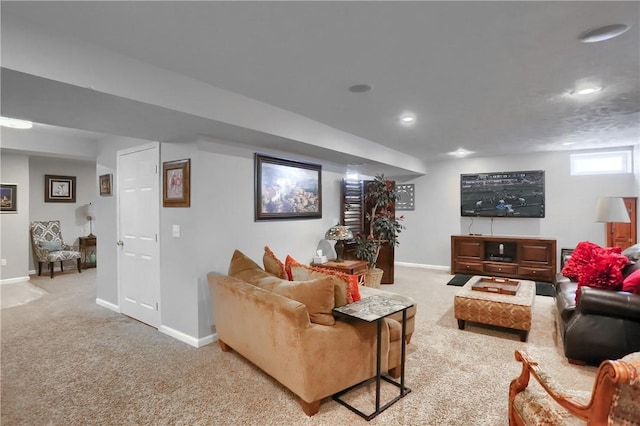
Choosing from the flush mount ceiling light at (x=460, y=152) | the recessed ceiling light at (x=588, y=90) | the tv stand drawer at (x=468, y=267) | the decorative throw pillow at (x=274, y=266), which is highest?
the flush mount ceiling light at (x=460, y=152)

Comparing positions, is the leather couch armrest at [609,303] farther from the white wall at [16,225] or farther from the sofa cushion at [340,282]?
the white wall at [16,225]

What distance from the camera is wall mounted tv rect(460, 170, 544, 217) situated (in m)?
6.12

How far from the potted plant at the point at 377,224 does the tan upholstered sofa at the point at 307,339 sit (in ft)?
8.43

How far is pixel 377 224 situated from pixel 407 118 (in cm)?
219

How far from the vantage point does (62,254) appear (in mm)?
6418

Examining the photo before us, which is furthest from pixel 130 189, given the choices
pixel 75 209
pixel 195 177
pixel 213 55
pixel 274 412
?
pixel 75 209

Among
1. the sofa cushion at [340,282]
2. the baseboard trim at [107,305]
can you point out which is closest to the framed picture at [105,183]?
the baseboard trim at [107,305]

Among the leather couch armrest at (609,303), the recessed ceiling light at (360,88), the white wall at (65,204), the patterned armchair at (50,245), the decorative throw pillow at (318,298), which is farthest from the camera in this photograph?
the white wall at (65,204)

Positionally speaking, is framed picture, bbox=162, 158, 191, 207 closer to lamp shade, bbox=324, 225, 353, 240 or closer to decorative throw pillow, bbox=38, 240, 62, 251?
A: lamp shade, bbox=324, 225, 353, 240

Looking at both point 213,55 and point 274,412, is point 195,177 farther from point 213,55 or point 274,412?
point 274,412

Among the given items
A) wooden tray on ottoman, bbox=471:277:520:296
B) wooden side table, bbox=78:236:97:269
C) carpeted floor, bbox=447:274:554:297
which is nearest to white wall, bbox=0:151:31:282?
wooden side table, bbox=78:236:97:269

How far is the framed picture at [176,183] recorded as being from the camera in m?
3.26

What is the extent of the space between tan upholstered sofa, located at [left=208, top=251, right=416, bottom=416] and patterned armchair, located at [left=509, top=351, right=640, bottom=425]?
3.17 feet

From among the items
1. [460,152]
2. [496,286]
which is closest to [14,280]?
[496,286]
